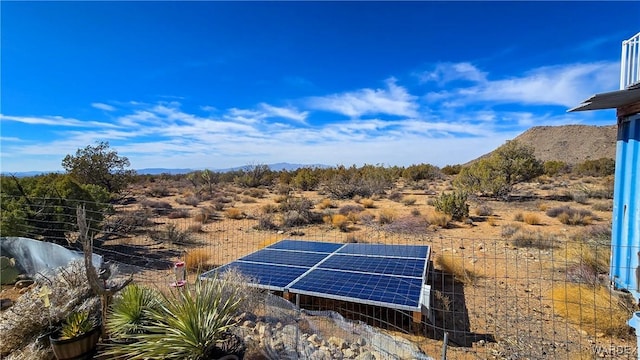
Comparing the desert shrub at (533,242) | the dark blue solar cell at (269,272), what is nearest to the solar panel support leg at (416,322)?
the dark blue solar cell at (269,272)

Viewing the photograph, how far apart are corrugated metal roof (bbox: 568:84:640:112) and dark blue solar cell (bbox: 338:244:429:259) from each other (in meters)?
4.17

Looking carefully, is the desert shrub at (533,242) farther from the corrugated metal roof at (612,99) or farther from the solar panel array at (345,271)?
the corrugated metal roof at (612,99)

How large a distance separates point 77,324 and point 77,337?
0.21m

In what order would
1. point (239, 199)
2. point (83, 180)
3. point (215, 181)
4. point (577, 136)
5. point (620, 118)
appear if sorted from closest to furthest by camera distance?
point (620, 118), point (83, 180), point (239, 199), point (215, 181), point (577, 136)

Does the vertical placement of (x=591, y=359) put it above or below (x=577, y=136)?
below

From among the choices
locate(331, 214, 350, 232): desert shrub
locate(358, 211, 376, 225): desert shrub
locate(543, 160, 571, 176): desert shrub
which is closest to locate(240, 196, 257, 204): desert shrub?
locate(358, 211, 376, 225): desert shrub

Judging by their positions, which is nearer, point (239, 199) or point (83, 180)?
point (83, 180)

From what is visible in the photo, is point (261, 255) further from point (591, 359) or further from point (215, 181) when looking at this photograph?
point (215, 181)

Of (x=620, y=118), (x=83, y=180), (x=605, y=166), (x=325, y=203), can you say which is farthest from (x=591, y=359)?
(x=605, y=166)

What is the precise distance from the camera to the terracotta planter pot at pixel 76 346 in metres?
4.16

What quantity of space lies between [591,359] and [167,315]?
5.48 m

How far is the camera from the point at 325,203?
20.7 m

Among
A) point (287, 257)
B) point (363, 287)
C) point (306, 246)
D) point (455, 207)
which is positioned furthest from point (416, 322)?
point (455, 207)

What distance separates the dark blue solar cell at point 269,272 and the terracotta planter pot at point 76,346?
218cm
